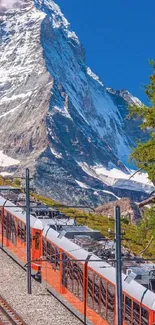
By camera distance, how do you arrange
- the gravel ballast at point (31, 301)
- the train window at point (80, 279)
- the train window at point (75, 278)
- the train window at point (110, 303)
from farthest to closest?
1. the gravel ballast at point (31, 301)
2. the train window at point (75, 278)
3. the train window at point (80, 279)
4. the train window at point (110, 303)

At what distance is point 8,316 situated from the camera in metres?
30.1

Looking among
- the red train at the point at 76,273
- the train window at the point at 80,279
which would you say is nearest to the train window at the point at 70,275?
the red train at the point at 76,273

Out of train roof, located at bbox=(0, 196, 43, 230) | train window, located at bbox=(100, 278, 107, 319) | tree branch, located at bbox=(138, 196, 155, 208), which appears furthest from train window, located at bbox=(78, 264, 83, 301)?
train roof, located at bbox=(0, 196, 43, 230)

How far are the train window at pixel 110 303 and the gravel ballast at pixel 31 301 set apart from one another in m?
3.33

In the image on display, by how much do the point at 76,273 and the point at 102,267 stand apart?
8.83ft

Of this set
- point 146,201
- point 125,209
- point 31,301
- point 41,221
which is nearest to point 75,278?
point 31,301

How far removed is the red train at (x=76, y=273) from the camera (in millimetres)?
24994

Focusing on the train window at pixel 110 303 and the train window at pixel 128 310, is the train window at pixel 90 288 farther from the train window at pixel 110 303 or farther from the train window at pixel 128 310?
the train window at pixel 128 310

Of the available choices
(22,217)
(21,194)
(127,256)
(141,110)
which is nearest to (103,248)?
(127,256)

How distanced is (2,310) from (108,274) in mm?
5720

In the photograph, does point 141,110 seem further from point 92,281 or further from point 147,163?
point 92,281

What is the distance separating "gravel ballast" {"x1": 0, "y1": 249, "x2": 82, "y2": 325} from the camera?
99.7 ft

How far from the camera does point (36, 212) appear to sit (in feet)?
136

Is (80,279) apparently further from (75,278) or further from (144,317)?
(144,317)
